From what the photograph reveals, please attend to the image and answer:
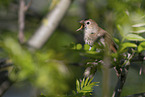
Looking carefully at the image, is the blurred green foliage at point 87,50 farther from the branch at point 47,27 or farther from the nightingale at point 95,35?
the branch at point 47,27

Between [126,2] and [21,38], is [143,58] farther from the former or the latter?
[21,38]

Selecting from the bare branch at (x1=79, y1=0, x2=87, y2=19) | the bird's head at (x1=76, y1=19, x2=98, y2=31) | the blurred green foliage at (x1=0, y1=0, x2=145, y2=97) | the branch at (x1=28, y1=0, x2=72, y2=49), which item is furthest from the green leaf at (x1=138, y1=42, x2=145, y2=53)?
the bare branch at (x1=79, y1=0, x2=87, y2=19)

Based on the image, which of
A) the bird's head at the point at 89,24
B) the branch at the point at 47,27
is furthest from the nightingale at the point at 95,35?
the branch at the point at 47,27

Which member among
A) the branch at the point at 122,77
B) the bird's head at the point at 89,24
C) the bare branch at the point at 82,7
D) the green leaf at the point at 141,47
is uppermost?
the bare branch at the point at 82,7

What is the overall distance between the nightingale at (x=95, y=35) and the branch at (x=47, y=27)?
0.99 m

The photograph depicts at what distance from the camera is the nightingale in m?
0.47

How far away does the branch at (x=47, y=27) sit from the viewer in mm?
1555

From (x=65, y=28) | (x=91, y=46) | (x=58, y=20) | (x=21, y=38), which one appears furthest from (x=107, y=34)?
(x=65, y=28)

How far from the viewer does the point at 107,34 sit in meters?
0.51

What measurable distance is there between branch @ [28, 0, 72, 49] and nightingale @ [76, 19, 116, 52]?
38.8 inches

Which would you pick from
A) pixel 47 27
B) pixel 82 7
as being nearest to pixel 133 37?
pixel 47 27

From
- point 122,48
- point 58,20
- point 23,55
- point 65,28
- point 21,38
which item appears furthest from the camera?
point 65,28

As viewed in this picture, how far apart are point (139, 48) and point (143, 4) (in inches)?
11.7

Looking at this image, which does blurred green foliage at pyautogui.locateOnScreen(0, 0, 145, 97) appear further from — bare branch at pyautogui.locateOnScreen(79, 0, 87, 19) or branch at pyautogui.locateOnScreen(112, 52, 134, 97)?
bare branch at pyautogui.locateOnScreen(79, 0, 87, 19)
